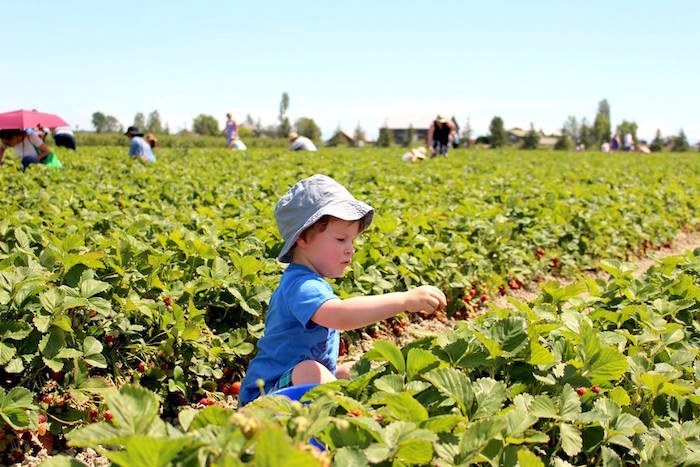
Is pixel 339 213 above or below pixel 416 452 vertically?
above

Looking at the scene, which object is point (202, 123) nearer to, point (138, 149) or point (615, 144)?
point (615, 144)

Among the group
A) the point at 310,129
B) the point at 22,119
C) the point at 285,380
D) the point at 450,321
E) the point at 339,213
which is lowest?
the point at 450,321

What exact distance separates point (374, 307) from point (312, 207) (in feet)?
1.57

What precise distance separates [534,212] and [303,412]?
5.97 m

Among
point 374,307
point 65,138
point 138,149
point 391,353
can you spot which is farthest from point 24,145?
point 391,353

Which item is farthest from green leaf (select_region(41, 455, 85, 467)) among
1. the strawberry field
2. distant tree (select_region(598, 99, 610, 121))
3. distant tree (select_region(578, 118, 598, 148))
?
distant tree (select_region(598, 99, 610, 121))

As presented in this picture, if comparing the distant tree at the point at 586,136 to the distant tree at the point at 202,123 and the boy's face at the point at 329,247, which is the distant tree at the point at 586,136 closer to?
the distant tree at the point at 202,123

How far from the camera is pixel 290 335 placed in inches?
96.7

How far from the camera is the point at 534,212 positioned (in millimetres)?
6855

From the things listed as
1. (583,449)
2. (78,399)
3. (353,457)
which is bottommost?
(78,399)

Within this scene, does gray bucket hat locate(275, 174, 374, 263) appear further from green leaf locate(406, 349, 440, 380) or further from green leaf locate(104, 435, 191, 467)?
green leaf locate(104, 435, 191, 467)

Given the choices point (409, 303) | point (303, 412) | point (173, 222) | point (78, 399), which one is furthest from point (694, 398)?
point (173, 222)

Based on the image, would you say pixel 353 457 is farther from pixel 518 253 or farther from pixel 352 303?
pixel 518 253

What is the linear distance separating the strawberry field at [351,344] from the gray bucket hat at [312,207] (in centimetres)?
59
